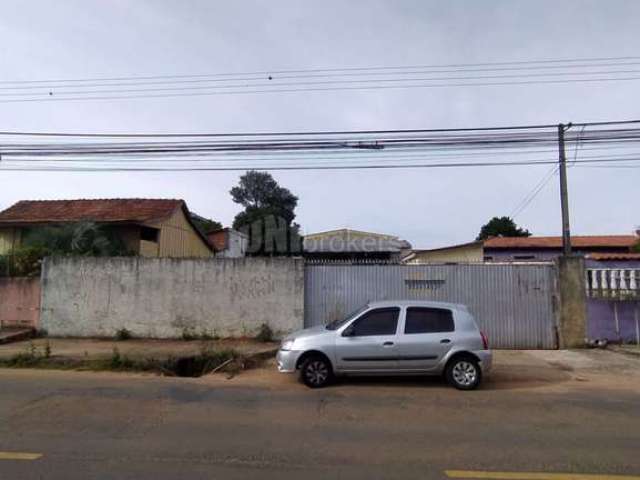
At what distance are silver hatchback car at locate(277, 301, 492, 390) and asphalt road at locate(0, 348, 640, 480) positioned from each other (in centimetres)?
37

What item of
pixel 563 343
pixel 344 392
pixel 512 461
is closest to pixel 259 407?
pixel 344 392

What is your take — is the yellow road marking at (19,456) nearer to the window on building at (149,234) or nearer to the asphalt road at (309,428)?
the asphalt road at (309,428)

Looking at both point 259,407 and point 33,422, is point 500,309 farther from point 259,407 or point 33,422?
point 33,422

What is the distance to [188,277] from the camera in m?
15.4

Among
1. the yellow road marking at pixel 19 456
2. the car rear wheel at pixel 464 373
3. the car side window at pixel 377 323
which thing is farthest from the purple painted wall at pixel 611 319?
the yellow road marking at pixel 19 456

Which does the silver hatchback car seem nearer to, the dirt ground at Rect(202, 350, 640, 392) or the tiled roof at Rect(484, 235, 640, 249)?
the dirt ground at Rect(202, 350, 640, 392)

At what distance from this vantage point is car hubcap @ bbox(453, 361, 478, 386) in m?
8.59

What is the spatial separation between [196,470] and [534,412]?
4.83 meters

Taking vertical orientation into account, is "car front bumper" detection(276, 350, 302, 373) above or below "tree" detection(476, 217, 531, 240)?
below

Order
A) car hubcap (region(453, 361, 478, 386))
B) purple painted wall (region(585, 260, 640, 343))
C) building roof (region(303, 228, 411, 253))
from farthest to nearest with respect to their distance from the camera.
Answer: building roof (region(303, 228, 411, 253)), purple painted wall (region(585, 260, 640, 343)), car hubcap (region(453, 361, 478, 386))

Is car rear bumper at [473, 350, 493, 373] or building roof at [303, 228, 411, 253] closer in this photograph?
car rear bumper at [473, 350, 493, 373]

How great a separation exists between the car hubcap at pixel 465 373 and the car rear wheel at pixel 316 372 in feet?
7.14

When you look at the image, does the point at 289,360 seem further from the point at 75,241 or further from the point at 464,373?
the point at 75,241

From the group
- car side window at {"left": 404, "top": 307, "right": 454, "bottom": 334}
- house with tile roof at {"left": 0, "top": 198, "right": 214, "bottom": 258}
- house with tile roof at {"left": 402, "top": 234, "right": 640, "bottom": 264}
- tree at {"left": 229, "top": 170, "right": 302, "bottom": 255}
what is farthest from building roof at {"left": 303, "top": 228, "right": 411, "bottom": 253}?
car side window at {"left": 404, "top": 307, "right": 454, "bottom": 334}
